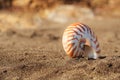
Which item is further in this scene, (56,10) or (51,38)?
(56,10)

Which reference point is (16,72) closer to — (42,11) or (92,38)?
(92,38)

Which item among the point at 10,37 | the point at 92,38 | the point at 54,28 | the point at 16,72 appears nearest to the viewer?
the point at 16,72

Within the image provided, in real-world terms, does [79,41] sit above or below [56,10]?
above

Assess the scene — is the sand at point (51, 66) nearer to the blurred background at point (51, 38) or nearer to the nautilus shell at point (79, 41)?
the blurred background at point (51, 38)

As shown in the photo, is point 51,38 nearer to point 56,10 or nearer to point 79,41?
point 56,10

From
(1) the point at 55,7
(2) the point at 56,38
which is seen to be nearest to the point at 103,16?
(1) the point at 55,7

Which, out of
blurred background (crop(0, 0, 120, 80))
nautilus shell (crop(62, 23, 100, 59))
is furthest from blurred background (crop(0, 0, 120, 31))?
nautilus shell (crop(62, 23, 100, 59))

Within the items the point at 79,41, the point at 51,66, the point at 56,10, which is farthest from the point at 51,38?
the point at 51,66

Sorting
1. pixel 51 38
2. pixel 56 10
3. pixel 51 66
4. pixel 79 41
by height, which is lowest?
pixel 51 38
